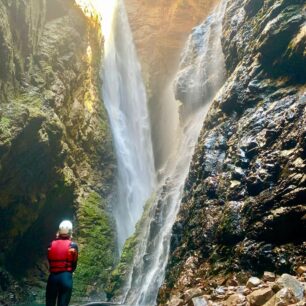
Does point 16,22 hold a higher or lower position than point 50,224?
higher

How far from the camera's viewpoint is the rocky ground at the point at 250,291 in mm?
6508

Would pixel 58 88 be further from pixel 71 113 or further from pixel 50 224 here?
pixel 50 224

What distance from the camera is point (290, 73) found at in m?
13.0

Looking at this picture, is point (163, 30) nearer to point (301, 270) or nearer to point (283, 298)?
point (301, 270)

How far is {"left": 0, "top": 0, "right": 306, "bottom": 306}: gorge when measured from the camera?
10453 millimetres

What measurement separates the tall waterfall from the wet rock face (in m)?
14.7

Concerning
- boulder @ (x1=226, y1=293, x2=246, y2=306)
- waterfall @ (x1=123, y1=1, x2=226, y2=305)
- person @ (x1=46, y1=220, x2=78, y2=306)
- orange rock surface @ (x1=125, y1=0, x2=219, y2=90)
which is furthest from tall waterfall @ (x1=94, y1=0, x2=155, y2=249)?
person @ (x1=46, y1=220, x2=78, y2=306)

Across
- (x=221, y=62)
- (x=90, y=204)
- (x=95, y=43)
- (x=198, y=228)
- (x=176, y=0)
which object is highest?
(x=176, y=0)

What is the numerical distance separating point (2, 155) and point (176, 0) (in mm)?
28131

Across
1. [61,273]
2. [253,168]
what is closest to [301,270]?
[253,168]

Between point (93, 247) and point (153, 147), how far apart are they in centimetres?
1289

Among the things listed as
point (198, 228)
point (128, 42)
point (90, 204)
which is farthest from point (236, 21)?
point (128, 42)

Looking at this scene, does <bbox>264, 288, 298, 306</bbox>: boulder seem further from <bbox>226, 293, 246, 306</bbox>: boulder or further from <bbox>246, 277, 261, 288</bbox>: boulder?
<bbox>246, 277, 261, 288</bbox>: boulder

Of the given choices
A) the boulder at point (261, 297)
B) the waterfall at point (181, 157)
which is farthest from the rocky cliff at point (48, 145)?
the boulder at point (261, 297)
